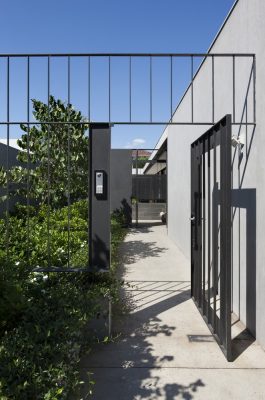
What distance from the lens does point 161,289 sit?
568 centimetres

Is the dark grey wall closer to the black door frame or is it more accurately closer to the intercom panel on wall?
the black door frame

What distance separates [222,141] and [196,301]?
2.32 m

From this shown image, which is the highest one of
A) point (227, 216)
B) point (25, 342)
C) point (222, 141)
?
point (222, 141)

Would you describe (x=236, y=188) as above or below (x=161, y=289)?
above

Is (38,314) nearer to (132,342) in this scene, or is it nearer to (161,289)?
(132,342)

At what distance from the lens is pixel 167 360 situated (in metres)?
3.33

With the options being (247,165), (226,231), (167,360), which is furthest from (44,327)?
(247,165)

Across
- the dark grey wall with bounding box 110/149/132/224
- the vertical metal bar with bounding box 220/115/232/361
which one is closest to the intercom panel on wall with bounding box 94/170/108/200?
the vertical metal bar with bounding box 220/115/232/361

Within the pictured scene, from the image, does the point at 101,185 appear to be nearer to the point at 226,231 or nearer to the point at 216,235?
the point at 216,235

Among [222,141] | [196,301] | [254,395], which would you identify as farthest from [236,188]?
[254,395]

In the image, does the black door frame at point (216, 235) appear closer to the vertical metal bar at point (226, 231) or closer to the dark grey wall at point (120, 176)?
the vertical metal bar at point (226, 231)

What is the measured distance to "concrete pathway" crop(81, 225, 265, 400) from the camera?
280 cm

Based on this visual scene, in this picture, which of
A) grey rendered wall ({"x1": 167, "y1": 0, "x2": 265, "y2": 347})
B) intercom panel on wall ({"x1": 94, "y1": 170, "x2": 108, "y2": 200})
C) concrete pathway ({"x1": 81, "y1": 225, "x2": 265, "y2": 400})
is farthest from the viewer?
intercom panel on wall ({"x1": 94, "y1": 170, "x2": 108, "y2": 200})

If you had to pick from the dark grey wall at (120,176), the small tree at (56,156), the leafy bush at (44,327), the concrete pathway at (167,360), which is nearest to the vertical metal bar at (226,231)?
the concrete pathway at (167,360)
